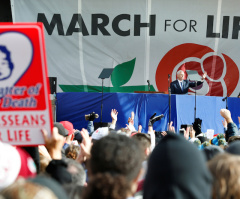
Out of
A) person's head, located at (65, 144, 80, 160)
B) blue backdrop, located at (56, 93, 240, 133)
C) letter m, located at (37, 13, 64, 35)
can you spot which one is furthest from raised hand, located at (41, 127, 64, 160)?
letter m, located at (37, 13, 64, 35)

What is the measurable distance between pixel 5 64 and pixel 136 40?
11.4 metres

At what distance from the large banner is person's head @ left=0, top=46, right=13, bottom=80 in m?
11.0

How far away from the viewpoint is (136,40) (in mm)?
13328

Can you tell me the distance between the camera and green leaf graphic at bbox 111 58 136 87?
13.2 meters

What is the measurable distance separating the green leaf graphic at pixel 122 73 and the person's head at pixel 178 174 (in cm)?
1153

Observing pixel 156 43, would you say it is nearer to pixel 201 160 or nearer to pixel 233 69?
pixel 233 69

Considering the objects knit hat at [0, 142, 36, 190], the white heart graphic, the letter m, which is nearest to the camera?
knit hat at [0, 142, 36, 190]

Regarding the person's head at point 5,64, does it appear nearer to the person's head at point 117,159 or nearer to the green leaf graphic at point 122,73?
the person's head at point 117,159

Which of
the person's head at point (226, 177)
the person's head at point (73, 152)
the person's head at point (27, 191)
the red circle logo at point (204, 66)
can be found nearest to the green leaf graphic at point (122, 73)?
the red circle logo at point (204, 66)

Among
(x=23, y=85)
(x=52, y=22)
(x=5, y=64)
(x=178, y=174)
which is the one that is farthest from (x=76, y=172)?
(x=52, y=22)

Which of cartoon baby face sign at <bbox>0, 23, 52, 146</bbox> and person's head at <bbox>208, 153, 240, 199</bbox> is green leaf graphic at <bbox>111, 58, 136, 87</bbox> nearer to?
cartoon baby face sign at <bbox>0, 23, 52, 146</bbox>

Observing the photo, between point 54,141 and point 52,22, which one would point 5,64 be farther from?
point 52,22

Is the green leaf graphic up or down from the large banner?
down

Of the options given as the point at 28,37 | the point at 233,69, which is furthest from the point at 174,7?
the point at 28,37
